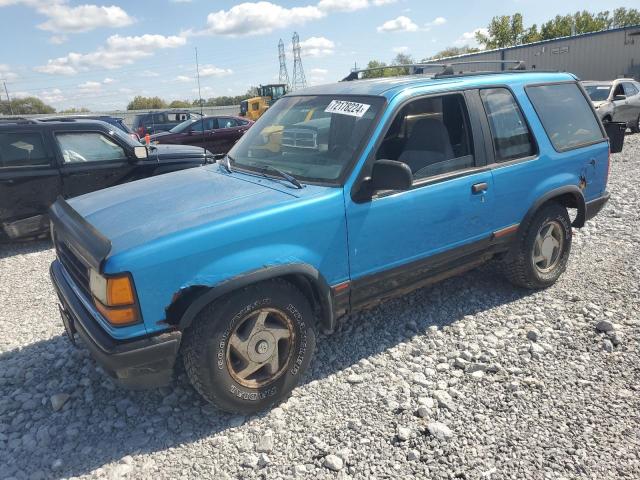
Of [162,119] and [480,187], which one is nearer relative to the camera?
[480,187]

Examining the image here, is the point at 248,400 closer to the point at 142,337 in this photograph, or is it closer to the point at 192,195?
the point at 142,337

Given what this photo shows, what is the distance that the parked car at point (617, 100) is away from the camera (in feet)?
42.6

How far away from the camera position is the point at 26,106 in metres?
46.1

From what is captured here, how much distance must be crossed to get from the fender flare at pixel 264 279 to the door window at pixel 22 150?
4971 millimetres

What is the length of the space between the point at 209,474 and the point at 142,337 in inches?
30.7

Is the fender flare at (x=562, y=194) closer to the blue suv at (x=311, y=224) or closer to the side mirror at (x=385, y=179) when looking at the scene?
the blue suv at (x=311, y=224)

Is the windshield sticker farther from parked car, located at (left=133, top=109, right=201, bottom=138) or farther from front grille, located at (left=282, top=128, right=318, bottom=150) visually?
parked car, located at (left=133, top=109, right=201, bottom=138)

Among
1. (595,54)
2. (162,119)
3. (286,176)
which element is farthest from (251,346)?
(595,54)

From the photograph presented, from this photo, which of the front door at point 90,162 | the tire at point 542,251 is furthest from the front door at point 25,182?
the tire at point 542,251

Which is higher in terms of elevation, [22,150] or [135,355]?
[22,150]

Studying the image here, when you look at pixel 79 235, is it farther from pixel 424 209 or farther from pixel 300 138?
pixel 424 209

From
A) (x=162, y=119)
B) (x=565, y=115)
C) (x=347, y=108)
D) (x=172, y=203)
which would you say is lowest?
(x=172, y=203)

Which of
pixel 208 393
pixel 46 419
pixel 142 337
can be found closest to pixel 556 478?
A: pixel 208 393

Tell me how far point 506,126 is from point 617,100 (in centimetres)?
1204
